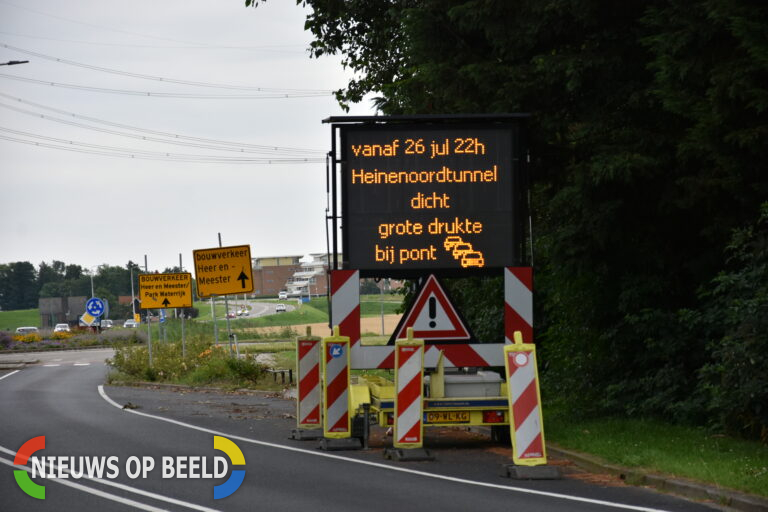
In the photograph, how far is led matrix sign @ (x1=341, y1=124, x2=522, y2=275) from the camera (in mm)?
14242

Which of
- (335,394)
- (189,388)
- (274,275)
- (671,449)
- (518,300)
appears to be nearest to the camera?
(671,449)

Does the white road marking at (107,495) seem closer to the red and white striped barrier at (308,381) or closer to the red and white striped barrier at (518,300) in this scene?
the red and white striped barrier at (308,381)

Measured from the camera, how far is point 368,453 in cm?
1418

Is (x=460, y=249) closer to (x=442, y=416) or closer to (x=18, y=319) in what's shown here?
(x=442, y=416)

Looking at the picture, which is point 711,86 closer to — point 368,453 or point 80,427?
point 368,453

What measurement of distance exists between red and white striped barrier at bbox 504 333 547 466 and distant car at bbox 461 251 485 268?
2.32 meters


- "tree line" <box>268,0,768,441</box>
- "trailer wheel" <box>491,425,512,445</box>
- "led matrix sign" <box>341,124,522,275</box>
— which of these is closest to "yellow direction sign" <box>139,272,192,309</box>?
"tree line" <box>268,0,768,441</box>

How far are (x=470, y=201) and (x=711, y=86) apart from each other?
3302 millimetres

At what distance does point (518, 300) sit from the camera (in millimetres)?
14711

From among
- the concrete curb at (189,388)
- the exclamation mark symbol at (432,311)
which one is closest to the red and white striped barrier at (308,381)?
the exclamation mark symbol at (432,311)

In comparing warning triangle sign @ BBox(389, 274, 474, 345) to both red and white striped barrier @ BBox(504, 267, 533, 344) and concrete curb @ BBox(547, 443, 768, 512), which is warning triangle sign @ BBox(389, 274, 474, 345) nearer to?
red and white striped barrier @ BBox(504, 267, 533, 344)

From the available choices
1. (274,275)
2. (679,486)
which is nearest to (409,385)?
(679,486)

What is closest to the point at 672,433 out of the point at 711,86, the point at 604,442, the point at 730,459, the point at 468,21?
the point at 604,442

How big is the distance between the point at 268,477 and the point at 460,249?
400 centimetres
